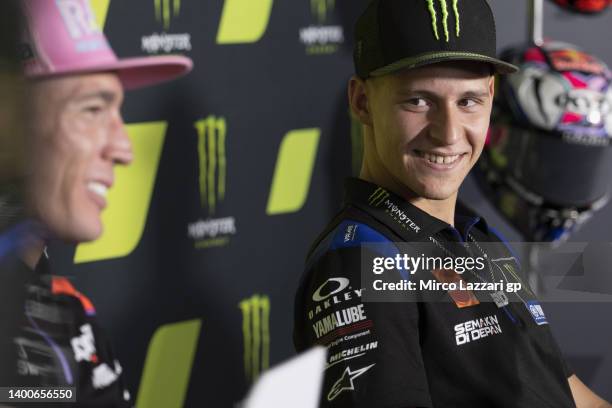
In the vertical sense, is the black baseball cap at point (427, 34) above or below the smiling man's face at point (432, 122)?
above

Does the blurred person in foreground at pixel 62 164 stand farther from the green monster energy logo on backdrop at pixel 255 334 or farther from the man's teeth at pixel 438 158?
the green monster energy logo on backdrop at pixel 255 334

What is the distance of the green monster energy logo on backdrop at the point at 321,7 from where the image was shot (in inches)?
80.3

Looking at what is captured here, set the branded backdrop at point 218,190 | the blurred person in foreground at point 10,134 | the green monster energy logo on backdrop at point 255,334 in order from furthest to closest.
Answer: the green monster energy logo on backdrop at point 255,334, the branded backdrop at point 218,190, the blurred person in foreground at point 10,134

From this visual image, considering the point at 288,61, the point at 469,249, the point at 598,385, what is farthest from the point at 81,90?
the point at 598,385

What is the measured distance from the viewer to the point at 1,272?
86 cm

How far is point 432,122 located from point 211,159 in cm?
68

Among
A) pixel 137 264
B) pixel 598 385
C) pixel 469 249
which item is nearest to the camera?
pixel 469 249

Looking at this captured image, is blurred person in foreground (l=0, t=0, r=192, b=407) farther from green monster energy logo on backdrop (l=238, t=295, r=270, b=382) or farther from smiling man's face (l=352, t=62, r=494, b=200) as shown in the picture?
green monster energy logo on backdrop (l=238, t=295, r=270, b=382)

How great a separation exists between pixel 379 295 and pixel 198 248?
72 cm

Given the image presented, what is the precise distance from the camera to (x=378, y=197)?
1295 millimetres

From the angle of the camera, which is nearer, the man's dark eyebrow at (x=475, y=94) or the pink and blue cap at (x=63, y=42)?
the pink and blue cap at (x=63, y=42)

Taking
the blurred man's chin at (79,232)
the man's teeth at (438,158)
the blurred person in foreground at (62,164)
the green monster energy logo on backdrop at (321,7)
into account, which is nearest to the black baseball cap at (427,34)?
the man's teeth at (438,158)

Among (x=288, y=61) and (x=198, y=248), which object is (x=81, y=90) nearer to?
(x=198, y=248)

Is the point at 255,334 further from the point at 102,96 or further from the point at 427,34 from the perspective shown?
the point at 102,96
